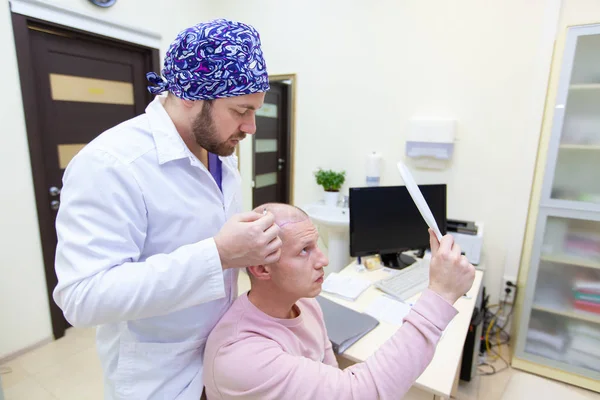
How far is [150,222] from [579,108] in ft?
8.19

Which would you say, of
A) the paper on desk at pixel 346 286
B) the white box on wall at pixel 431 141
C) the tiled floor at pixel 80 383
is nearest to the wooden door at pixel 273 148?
the white box on wall at pixel 431 141

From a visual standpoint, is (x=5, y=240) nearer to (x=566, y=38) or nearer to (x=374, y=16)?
(x=374, y=16)

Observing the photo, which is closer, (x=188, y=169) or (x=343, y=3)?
(x=188, y=169)

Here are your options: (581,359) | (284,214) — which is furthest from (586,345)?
(284,214)

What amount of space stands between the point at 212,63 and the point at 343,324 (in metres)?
1.10

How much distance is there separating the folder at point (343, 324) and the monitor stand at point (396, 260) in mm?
Answer: 707

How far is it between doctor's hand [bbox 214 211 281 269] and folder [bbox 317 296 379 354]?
0.70 m

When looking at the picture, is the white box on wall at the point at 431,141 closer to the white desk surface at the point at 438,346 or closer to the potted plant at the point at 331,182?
the potted plant at the point at 331,182

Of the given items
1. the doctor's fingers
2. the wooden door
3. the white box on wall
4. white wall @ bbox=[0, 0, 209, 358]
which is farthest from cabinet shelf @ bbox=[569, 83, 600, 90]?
white wall @ bbox=[0, 0, 209, 358]

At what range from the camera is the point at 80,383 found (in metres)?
2.15

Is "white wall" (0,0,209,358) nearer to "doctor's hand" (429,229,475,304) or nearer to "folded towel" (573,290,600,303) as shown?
"doctor's hand" (429,229,475,304)

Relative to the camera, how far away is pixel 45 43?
234 centimetres

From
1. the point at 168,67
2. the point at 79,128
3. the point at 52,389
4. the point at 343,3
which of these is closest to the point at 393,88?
the point at 343,3

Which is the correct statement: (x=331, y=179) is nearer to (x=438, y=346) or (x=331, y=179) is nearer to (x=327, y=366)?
(x=438, y=346)
